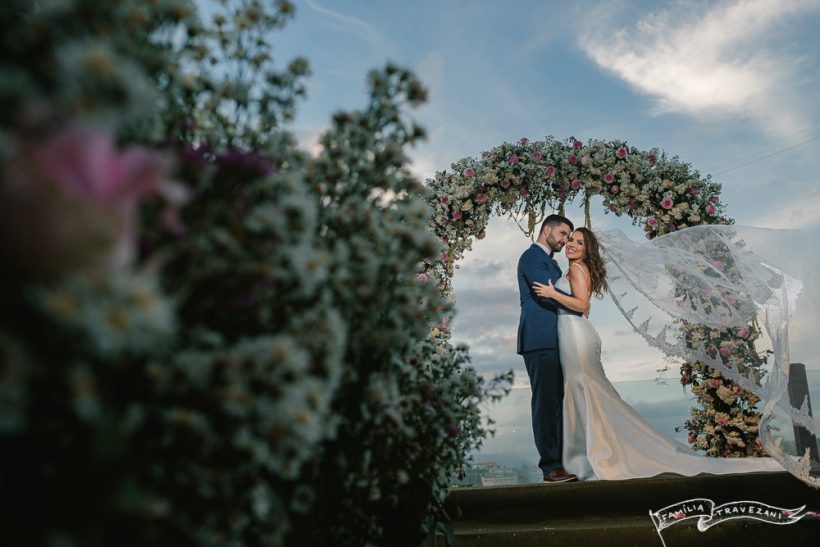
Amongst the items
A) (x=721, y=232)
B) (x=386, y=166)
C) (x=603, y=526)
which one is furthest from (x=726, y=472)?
(x=386, y=166)

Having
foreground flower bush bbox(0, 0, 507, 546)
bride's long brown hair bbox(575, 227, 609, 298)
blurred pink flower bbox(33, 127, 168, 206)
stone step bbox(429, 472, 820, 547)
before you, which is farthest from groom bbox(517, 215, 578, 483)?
blurred pink flower bbox(33, 127, 168, 206)

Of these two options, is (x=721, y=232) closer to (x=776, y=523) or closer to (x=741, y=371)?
(x=741, y=371)

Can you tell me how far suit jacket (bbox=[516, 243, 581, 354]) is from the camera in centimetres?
624

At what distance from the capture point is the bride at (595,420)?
5570mm

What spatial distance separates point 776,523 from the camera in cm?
462

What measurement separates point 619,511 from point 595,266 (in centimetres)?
221

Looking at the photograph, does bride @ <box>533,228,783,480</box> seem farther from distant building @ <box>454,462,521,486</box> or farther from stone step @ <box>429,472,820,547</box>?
distant building @ <box>454,462,521,486</box>

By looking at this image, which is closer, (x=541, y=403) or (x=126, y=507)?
(x=126, y=507)

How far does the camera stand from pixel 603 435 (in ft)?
19.0

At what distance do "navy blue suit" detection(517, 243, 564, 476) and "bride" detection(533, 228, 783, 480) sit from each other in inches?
3.7

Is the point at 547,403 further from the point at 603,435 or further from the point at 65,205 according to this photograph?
the point at 65,205

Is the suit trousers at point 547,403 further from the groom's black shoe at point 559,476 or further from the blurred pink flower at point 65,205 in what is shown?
the blurred pink flower at point 65,205

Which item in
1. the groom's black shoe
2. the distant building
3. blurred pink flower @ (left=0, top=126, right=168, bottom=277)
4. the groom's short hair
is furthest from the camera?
the groom's short hair

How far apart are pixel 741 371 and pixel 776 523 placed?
1.21m
